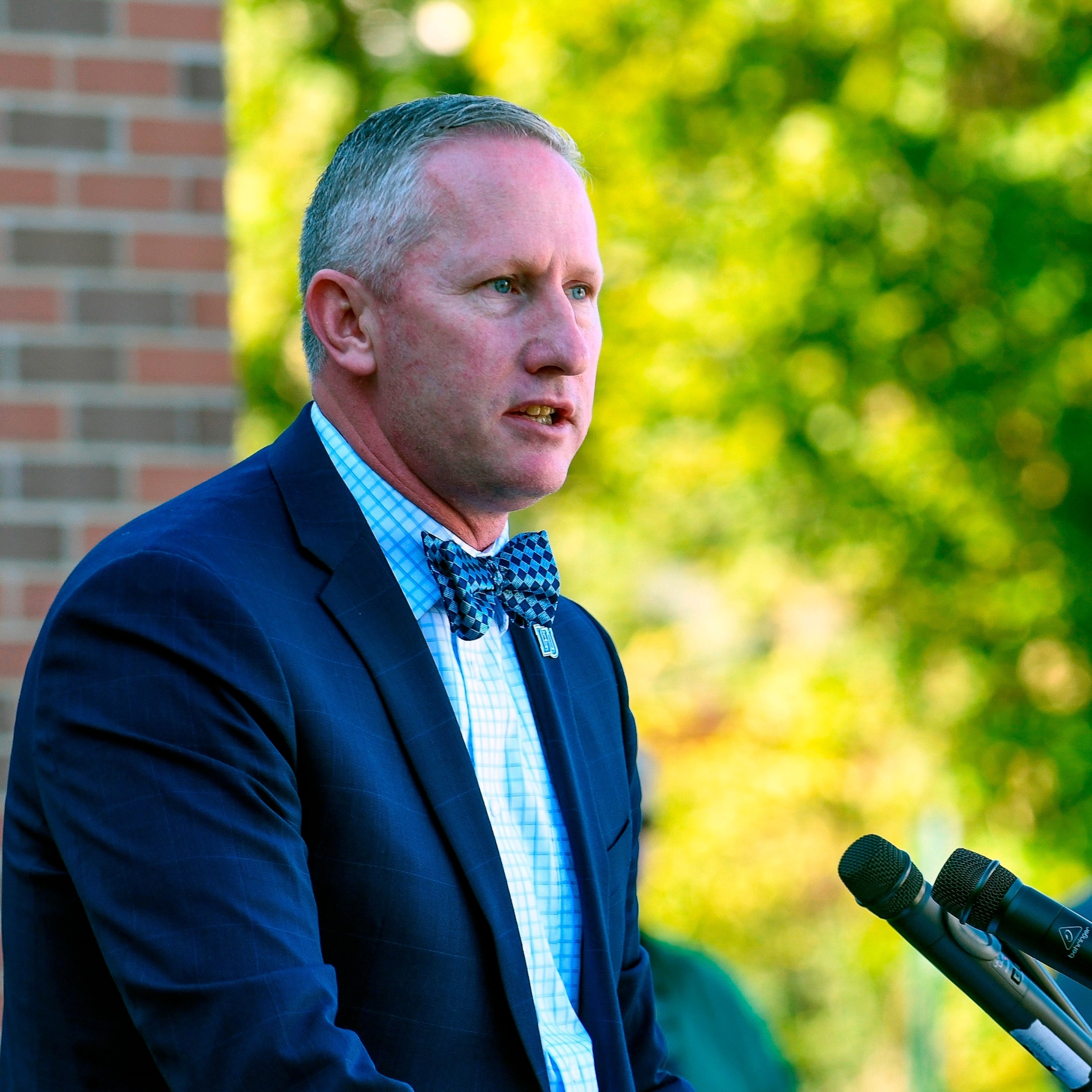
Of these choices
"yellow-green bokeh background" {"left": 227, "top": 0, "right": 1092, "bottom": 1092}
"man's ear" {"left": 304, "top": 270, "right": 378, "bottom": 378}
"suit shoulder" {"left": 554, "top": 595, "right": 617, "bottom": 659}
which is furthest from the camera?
"yellow-green bokeh background" {"left": 227, "top": 0, "right": 1092, "bottom": 1092}

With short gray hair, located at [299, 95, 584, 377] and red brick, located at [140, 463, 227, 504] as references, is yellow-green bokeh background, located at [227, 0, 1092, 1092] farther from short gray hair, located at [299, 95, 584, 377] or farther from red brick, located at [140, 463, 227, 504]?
short gray hair, located at [299, 95, 584, 377]

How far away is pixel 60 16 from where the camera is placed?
312 centimetres

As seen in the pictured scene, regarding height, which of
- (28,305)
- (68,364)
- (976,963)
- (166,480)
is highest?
(28,305)

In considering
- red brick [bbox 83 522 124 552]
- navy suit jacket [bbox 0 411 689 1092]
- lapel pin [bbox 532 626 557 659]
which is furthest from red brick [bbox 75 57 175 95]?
lapel pin [bbox 532 626 557 659]

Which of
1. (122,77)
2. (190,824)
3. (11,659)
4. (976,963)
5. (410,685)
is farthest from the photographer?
(122,77)

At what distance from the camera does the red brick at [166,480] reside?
3.12 m

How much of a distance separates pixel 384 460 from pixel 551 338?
0.94 ft

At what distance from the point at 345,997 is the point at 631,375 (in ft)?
25.5

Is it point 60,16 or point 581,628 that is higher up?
point 60,16

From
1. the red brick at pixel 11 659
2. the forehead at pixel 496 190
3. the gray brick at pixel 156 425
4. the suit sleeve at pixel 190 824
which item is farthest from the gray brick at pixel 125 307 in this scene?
the suit sleeve at pixel 190 824

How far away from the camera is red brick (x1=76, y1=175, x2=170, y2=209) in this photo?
3.12 m

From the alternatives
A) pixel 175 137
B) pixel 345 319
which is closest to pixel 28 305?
pixel 175 137

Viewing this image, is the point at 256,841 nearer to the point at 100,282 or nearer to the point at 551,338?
the point at 551,338

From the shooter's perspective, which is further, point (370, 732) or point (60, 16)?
point (60, 16)
